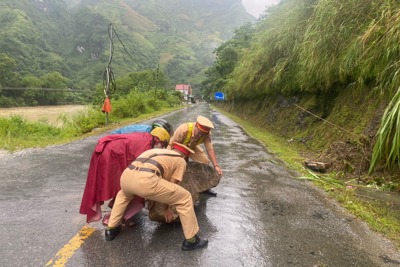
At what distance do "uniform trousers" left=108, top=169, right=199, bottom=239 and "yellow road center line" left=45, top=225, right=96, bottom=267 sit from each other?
38 cm

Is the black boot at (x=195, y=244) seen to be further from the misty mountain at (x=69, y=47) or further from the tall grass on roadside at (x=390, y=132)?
the misty mountain at (x=69, y=47)

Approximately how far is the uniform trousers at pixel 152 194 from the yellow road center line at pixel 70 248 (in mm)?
378

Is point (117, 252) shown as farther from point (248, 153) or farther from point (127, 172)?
point (248, 153)

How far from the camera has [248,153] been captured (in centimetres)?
947

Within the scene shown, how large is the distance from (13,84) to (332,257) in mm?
60905

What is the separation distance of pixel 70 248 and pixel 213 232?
1.62m

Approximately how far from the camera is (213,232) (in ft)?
12.3

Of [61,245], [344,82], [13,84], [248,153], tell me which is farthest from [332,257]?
[13,84]

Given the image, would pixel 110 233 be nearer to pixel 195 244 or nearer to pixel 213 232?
pixel 195 244

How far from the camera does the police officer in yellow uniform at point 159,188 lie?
304 centimetres

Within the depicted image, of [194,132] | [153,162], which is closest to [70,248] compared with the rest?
[153,162]

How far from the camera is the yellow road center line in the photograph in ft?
9.58

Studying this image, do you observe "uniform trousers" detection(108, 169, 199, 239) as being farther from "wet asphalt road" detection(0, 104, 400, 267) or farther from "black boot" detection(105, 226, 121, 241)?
"wet asphalt road" detection(0, 104, 400, 267)

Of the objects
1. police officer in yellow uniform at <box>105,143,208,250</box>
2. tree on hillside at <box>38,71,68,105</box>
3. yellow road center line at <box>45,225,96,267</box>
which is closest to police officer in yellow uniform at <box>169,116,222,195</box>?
police officer in yellow uniform at <box>105,143,208,250</box>
